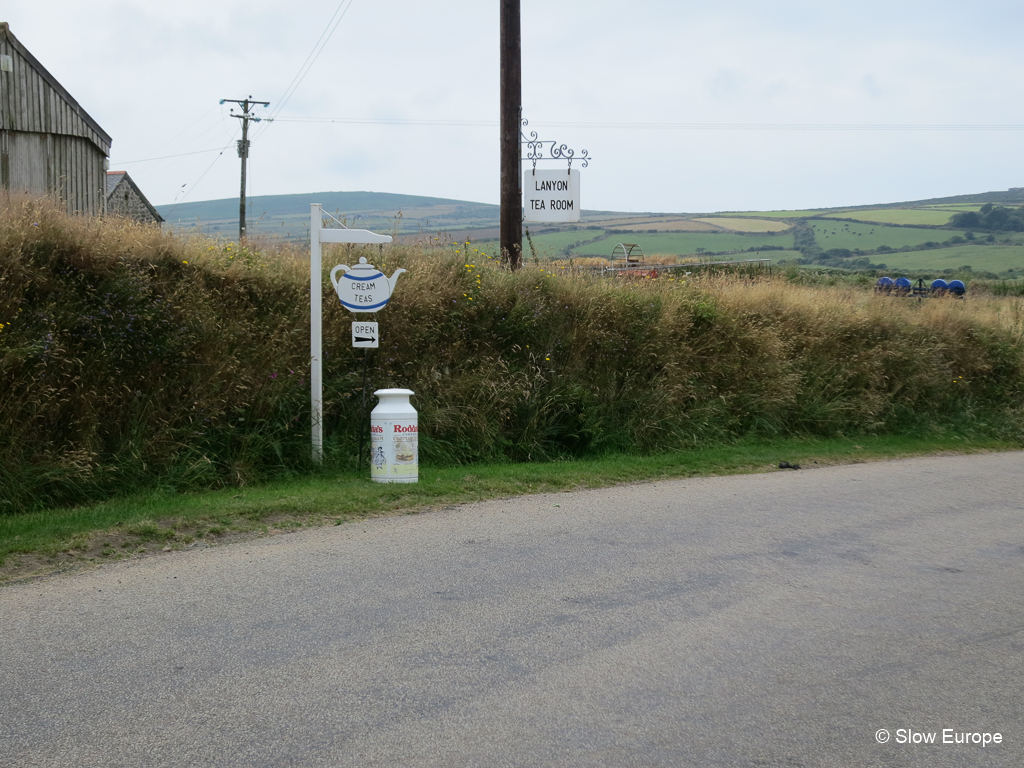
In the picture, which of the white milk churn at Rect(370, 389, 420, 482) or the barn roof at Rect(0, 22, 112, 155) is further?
the barn roof at Rect(0, 22, 112, 155)

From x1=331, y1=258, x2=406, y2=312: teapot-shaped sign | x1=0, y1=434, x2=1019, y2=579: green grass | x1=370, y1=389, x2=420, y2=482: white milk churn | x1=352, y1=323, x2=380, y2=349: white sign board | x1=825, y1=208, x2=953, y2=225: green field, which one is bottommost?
x1=0, y1=434, x2=1019, y2=579: green grass

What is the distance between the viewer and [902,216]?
273 ft

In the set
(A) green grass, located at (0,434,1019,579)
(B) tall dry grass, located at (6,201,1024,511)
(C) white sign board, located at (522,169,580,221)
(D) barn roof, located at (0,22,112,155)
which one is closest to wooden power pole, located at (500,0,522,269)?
(C) white sign board, located at (522,169,580,221)

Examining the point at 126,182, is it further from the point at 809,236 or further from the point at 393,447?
the point at 809,236

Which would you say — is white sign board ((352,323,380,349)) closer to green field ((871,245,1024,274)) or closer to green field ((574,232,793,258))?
green field ((574,232,793,258))

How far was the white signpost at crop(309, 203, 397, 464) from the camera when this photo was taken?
32.4ft

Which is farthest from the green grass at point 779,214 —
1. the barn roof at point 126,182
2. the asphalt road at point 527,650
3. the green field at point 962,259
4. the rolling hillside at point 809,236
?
the asphalt road at point 527,650

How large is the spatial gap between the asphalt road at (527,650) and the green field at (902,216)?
259 ft

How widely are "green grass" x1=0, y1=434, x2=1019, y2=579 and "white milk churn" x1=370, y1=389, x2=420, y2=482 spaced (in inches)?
7.5

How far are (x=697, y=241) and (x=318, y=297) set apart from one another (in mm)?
51828

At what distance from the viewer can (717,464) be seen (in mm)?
11484

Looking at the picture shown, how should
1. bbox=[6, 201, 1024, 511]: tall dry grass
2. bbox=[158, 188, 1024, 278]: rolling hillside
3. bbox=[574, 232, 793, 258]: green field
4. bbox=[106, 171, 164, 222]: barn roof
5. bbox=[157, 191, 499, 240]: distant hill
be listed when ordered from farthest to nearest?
1. bbox=[157, 191, 499, 240]: distant hill
2. bbox=[574, 232, 793, 258]: green field
3. bbox=[158, 188, 1024, 278]: rolling hillside
4. bbox=[106, 171, 164, 222]: barn roof
5. bbox=[6, 201, 1024, 511]: tall dry grass

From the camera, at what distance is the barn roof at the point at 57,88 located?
17.1 m

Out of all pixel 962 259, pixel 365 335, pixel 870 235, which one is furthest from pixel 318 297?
pixel 870 235
